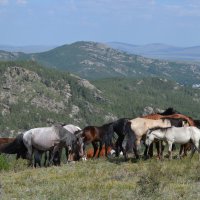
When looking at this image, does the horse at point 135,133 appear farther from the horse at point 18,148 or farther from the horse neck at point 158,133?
the horse at point 18,148

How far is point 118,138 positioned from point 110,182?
27.9 ft

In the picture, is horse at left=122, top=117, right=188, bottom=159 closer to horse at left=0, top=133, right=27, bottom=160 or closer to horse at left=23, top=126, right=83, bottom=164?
horse at left=23, top=126, right=83, bottom=164

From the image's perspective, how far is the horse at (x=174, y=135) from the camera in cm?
1845

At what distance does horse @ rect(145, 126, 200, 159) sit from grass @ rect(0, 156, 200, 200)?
814 mm

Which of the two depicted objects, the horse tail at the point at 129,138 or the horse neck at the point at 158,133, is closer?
the horse neck at the point at 158,133

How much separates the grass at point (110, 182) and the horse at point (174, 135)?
0.81 meters

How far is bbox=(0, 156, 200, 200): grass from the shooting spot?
12.5 meters

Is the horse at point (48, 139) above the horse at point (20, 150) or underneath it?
above

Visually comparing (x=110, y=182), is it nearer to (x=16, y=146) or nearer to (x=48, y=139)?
(x=48, y=139)

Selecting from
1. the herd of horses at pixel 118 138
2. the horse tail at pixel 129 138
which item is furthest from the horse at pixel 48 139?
the horse tail at pixel 129 138

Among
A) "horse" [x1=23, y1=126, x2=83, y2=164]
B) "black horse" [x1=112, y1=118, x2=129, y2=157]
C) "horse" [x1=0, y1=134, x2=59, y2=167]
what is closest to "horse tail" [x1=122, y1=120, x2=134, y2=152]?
"black horse" [x1=112, y1=118, x2=129, y2=157]

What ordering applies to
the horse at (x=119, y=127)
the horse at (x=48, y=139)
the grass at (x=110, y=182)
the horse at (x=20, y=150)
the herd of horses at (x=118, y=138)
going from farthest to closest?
1. the horse at (x=119, y=127)
2. the horse at (x=20, y=150)
3. the horse at (x=48, y=139)
4. the herd of horses at (x=118, y=138)
5. the grass at (x=110, y=182)

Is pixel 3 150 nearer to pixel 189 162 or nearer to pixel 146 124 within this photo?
pixel 146 124

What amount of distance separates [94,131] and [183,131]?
609 cm
